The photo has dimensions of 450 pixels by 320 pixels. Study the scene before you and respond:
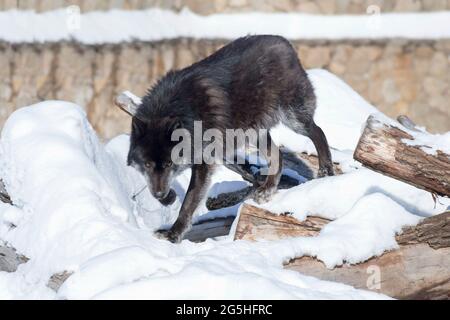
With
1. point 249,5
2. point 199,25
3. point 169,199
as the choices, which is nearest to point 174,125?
point 169,199

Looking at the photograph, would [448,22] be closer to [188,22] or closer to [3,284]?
[188,22]

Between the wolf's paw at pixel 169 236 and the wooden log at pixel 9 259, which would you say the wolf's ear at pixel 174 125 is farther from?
the wooden log at pixel 9 259

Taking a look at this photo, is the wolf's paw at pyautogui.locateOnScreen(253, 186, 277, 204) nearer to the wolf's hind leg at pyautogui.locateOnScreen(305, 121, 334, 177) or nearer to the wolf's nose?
the wolf's hind leg at pyautogui.locateOnScreen(305, 121, 334, 177)

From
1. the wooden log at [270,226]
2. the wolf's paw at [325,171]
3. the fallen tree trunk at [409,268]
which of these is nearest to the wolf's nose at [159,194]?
the wooden log at [270,226]

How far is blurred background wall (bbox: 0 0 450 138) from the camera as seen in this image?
13625 mm

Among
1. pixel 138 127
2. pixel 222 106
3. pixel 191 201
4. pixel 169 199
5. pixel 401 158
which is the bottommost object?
pixel 169 199

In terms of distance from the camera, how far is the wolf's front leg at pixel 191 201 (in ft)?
26.2

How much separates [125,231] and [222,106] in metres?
1.85

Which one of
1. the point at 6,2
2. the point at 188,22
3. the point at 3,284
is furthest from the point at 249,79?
the point at 6,2

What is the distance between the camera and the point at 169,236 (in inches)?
313

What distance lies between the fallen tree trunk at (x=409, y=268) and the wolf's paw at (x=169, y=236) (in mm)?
1652

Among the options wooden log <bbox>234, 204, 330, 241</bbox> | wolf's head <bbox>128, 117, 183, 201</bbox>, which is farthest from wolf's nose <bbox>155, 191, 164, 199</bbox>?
wooden log <bbox>234, 204, 330, 241</bbox>

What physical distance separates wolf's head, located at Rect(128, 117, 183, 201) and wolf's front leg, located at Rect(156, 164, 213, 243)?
0.17m

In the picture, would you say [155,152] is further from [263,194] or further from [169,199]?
[263,194]
